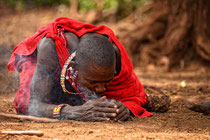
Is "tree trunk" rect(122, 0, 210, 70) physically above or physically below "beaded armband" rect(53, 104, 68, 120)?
above

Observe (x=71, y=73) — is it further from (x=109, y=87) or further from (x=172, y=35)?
(x=172, y=35)

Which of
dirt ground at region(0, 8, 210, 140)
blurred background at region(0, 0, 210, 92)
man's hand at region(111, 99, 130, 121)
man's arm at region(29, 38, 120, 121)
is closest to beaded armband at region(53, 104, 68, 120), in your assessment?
man's arm at region(29, 38, 120, 121)

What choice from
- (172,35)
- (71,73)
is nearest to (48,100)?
(71,73)

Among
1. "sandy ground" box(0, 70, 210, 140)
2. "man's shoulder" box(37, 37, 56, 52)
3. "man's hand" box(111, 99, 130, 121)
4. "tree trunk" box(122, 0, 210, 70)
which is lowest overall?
"sandy ground" box(0, 70, 210, 140)

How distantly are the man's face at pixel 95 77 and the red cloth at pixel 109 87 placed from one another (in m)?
0.48

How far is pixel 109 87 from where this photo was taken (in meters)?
3.23

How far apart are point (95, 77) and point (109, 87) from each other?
0.65 metres

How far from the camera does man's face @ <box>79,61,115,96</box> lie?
2.57 meters

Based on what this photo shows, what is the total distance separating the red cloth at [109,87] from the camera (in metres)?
3.09

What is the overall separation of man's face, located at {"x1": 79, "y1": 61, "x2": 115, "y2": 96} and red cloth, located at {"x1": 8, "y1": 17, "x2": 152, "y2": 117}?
0.48 m

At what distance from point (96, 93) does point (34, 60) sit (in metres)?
0.92

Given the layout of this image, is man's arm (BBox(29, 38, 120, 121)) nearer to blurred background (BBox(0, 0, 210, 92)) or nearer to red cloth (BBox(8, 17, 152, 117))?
red cloth (BBox(8, 17, 152, 117))

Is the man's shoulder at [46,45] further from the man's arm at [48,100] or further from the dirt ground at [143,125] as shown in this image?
the dirt ground at [143,125]

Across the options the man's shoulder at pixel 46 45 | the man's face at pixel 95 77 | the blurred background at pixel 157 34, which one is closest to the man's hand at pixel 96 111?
the man's face at pixel 95 77
